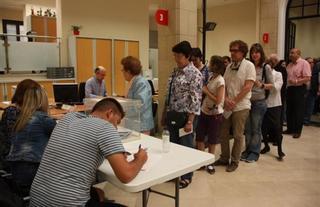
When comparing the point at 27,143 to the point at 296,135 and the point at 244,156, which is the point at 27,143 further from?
the point at 296,135

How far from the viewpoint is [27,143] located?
2.05 m

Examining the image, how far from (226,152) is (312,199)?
1.19m

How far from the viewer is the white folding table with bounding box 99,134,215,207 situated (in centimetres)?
165

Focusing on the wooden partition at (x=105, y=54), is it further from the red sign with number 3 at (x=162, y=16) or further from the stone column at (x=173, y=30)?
the red sign with number 3 at (x=162, y=16)

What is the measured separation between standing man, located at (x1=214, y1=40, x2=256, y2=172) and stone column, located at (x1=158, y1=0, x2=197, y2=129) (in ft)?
4.27

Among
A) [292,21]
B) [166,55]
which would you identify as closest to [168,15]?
[166,55]

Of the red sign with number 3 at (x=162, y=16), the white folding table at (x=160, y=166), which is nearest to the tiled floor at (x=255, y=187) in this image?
the white folding table at (x=160, y=166)

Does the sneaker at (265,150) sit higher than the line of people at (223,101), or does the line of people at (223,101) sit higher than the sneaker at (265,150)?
the line of people at (223,101)

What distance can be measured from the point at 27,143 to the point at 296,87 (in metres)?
4.79

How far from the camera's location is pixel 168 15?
4.76m

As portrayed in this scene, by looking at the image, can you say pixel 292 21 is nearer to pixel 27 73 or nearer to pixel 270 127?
pixel 270 127

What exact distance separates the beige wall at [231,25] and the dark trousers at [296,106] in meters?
4.56

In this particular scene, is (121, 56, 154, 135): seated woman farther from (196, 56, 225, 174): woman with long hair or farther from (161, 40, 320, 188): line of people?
(196, 56, 225, 174): woman with long hair

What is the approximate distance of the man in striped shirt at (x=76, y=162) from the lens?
5.05ft
